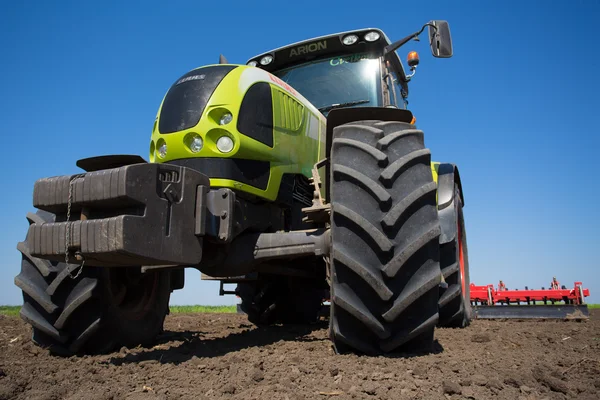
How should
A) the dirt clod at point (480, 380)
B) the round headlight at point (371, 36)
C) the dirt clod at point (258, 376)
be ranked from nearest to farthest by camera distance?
the dirt clod at point (480, 380), the dirt clod at point (258, 376), the round headlight at point (371, 36)

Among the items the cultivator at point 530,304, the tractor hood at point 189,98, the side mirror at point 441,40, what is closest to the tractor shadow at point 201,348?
→ the tractor hood at point 189,98

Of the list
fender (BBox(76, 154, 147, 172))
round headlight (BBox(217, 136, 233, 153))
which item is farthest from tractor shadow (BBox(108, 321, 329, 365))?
round headlight (BBox(217, 136, 233, 153))

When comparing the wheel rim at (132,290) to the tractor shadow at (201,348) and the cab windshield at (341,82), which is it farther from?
the cab windshield at (341,82)

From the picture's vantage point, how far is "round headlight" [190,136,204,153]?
325 centimetres

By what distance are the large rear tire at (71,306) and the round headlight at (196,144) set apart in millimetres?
1026

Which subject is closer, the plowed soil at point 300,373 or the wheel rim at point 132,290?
the plowed soil at point 300,373

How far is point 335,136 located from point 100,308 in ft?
6.39

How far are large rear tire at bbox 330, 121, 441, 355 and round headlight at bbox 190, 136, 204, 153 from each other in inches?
39.2

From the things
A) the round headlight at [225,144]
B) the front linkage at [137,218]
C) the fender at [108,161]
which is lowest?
the front linkage at [137,218]

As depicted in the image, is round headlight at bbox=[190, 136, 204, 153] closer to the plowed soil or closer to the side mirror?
the plowed soil

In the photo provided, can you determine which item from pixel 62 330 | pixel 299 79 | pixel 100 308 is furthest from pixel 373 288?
pixel 299 79

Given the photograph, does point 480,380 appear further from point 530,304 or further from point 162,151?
point 530,304

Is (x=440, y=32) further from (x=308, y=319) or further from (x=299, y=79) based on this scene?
(x=308, y=319)

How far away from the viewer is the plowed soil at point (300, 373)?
2.05 metres
